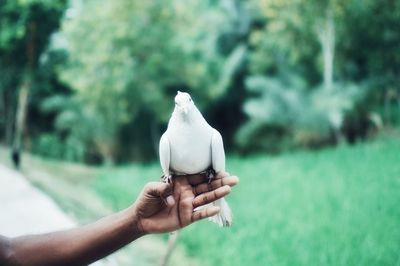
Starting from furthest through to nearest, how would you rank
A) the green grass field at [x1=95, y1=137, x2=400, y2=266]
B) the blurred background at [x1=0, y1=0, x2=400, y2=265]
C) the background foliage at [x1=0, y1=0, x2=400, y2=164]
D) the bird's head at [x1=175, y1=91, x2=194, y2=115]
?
the background foliage at [x1=0, y1=0, x2=400, y2=164]
the blurred background at [x1=0, y1=0, x2=400, y2=265]
the green grass field at [x1=95, y1=137, x2=400, y2=266]
the bird's head at [x1=175, y1=91, x2=194, y2=115]

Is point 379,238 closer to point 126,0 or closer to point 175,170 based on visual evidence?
point 175,170

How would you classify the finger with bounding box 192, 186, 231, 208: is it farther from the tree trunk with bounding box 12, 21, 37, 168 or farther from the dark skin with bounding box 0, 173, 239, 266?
the tree trunk with bounding box 12, 21, 37, 168

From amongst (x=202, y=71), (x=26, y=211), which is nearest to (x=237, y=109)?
(x=202, y=71)

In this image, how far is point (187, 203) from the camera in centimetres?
99

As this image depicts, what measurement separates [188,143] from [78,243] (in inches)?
17.8

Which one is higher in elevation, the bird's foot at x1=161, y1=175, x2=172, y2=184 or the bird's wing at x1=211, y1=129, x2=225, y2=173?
the bird's wing at x1=211, y1=129, x2=225, y2=173

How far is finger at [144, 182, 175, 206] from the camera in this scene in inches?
37.9

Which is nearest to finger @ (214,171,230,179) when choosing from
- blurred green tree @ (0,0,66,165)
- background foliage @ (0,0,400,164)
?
background foliage @ (0,0,400,164)

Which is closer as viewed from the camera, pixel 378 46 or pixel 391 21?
pixel 391 21

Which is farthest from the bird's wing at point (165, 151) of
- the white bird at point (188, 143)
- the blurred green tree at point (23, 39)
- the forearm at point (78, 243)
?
the blurred green tree at point (23, 39)

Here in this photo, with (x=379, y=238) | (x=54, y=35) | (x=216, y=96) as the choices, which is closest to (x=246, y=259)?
(x=379, y=238)

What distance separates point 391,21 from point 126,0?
205cm

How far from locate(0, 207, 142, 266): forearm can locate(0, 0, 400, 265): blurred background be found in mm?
522

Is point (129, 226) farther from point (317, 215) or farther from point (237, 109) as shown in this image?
point (237, 109)
